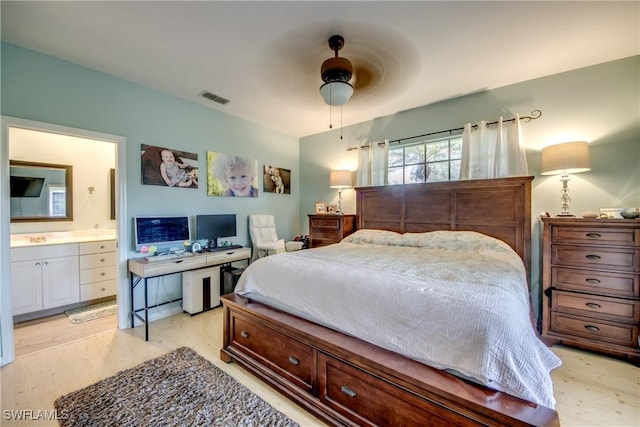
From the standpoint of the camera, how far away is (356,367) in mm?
1434

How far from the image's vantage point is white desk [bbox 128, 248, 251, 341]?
Result: 264 centimetres

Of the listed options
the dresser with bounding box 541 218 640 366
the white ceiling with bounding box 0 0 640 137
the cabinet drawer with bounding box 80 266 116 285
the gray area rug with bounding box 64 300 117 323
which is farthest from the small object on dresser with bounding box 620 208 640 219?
the cabinet drawer with bounding box 80 266 116 285

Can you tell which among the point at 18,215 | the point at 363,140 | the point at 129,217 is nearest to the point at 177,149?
the point at 129,217

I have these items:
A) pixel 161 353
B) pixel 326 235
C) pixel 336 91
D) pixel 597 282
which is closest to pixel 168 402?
pixel 161 353

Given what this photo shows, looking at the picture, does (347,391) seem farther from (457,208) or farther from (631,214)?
(631,214)

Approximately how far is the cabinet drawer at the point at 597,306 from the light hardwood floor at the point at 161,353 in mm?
381

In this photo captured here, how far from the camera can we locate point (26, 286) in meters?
2.90

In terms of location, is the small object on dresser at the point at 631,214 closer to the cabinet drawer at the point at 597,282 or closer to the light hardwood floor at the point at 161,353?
the cabinet drawer at the point at 597,282

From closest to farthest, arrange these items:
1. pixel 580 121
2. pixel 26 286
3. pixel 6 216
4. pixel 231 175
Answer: pixel 6 216, pixel 580 121, pixel 26 286, pixel 231 175

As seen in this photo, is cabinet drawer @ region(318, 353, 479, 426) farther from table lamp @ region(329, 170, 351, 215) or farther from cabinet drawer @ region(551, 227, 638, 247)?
table lamp @ region(329, 170, 351, 215)

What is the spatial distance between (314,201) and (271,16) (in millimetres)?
3289

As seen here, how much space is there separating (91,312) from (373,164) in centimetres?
432

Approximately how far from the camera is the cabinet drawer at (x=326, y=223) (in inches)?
157

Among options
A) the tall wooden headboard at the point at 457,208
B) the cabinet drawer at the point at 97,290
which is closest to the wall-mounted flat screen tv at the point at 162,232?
the cabinet drawer at the point at 97,290
